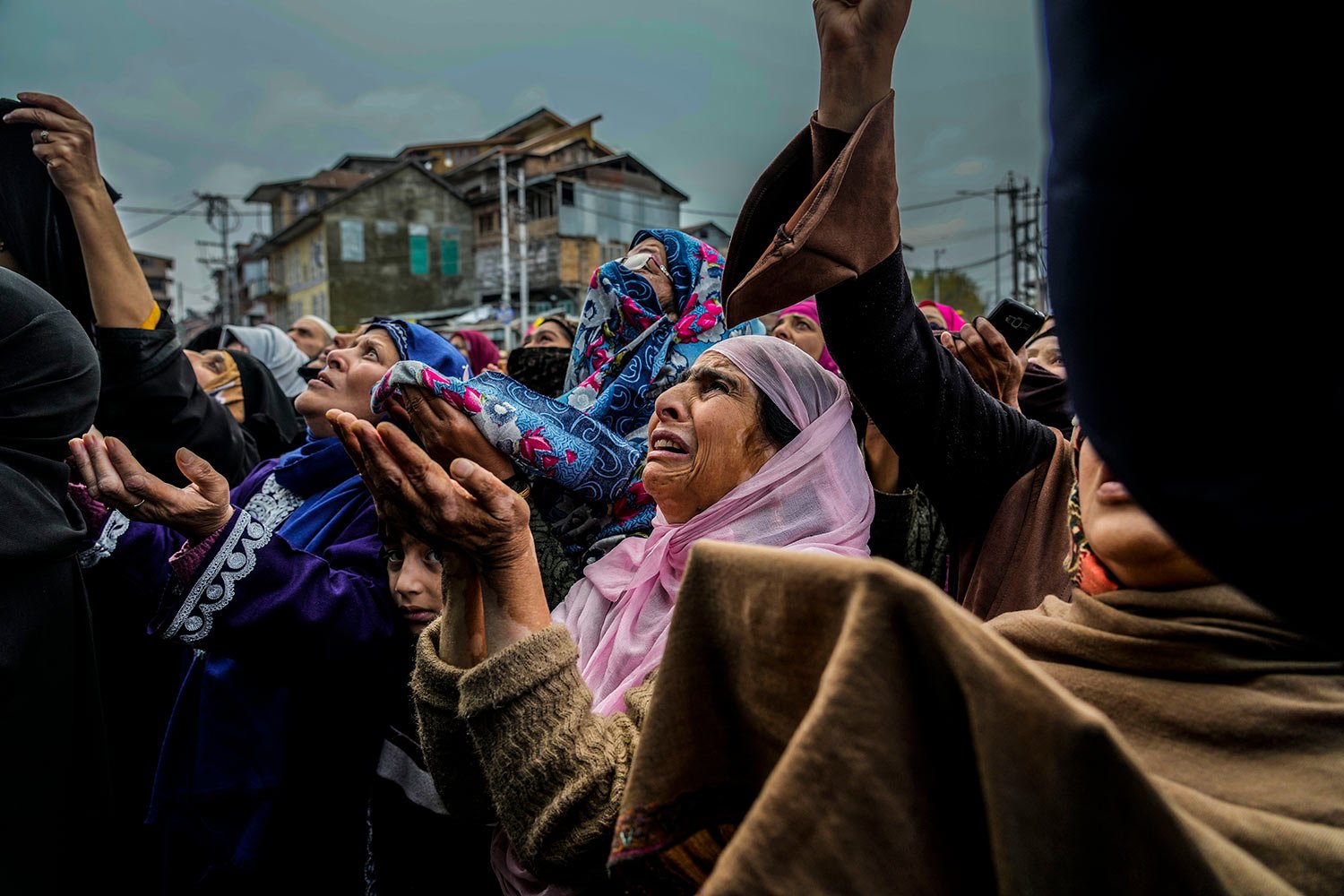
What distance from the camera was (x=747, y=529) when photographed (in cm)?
190

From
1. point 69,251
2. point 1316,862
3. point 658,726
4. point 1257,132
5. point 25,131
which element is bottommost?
point 1316,862

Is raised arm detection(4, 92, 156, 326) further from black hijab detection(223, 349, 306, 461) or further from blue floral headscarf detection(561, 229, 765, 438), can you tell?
black hijab detection(223, 349, 306, 461)

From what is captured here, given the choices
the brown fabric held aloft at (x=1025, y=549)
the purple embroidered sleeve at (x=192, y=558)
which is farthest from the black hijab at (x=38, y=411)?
the brown fabric held aloft at (x=1025, y=549)

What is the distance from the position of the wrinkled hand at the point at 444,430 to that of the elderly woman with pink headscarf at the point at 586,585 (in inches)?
15.6

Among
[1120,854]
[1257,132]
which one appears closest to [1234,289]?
[1257,132]

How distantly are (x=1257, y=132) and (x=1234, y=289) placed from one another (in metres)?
0.10

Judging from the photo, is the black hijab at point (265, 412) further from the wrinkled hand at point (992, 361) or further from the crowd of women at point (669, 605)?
the wrinkled hand at point (992, 361)

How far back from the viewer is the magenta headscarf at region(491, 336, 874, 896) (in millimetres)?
1812

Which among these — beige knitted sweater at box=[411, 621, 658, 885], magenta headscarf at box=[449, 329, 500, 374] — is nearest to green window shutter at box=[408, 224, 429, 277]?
magenta headscarf at box=[449, 329, 500, 374]

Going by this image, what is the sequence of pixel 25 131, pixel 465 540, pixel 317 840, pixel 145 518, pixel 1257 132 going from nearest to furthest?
1. pixel 1257 132
2. pixel 465 540
3. pixel 145 518
4. pixel 317 840
5. pixel 25 131

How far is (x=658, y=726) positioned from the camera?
829mm

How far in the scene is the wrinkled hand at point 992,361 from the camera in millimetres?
2320

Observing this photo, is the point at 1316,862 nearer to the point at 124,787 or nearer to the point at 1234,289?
the point at 1234,289

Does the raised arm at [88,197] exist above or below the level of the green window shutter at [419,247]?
below
